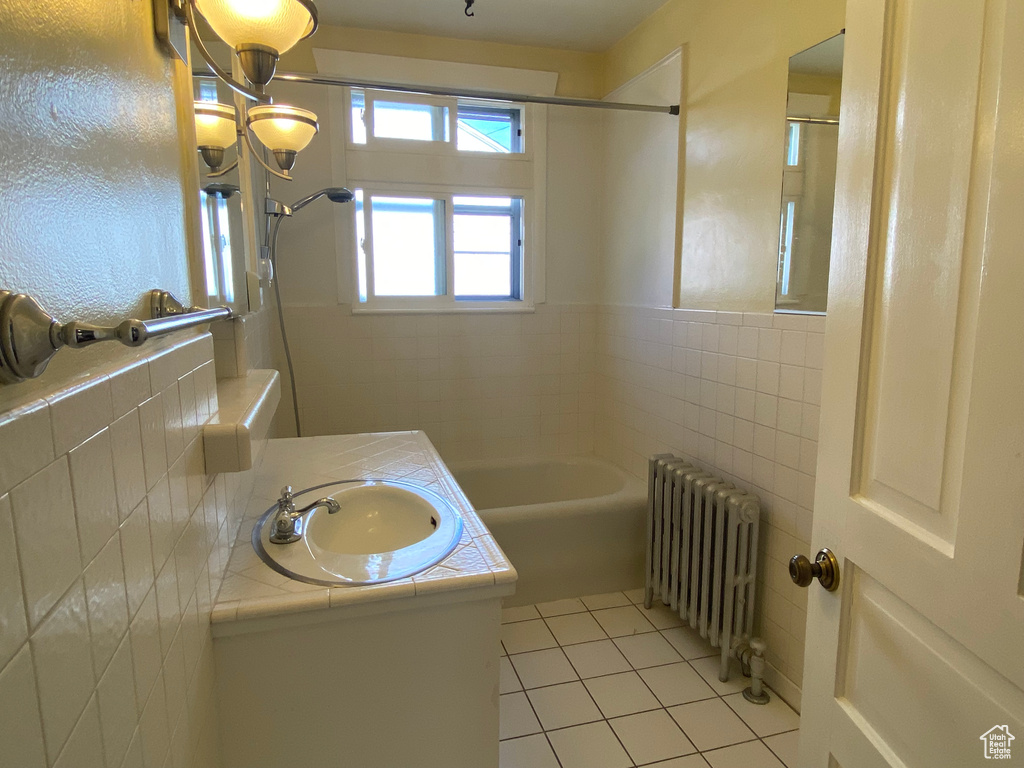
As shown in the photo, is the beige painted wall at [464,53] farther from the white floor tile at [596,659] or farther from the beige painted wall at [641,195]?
the white floor tile at [596,659]

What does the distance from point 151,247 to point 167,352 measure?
14 cm

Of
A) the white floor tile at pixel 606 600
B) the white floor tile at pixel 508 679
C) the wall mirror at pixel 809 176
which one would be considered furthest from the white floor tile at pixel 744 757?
the wall mirror at pixel 809 176

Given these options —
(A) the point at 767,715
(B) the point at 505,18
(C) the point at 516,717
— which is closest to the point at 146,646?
(C) the point at 516,717

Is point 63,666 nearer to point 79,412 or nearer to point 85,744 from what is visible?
point 85,744

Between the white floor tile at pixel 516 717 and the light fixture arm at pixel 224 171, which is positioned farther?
the white floor tile at pixel 516 717

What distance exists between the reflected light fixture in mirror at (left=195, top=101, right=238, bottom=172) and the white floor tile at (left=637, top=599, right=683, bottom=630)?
2275mm

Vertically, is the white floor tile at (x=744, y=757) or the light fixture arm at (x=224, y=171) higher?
the light fixture arm at (x=224, y=171)

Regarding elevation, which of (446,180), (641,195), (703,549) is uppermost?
(446,180)

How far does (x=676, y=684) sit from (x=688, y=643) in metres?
0.27

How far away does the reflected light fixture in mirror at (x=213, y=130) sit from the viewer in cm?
127

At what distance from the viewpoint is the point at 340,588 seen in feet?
3.67

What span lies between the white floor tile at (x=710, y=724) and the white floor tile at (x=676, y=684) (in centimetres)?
3

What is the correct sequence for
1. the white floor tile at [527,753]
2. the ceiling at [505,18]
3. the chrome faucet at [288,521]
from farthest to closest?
the ceiling at [505,18] → the white floor tile at [527,753] → the chrome faucet at [288,521]

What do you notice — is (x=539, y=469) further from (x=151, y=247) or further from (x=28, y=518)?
(x=28, y=518)
